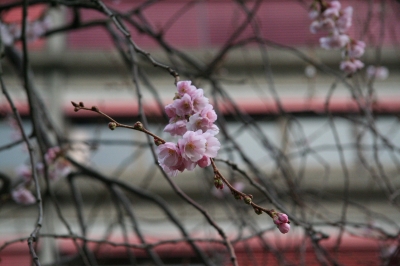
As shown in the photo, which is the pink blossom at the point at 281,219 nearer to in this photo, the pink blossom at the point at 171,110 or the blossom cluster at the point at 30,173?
the pink blossom at the point at 171,110

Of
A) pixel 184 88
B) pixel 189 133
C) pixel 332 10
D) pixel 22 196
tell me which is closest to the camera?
pixel 189 133

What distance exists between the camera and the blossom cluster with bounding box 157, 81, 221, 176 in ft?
2.81

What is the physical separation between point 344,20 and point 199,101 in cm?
90

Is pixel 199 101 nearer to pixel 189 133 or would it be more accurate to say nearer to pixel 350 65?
pixel 189 133

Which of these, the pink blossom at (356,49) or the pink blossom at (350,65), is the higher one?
the pink blossom at (356,49)

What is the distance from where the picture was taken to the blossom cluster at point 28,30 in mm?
2184

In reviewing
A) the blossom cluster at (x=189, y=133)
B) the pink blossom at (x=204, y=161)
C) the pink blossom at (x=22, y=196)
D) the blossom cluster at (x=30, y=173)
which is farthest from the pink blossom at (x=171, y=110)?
the pink blossom at (x=22, y=196)

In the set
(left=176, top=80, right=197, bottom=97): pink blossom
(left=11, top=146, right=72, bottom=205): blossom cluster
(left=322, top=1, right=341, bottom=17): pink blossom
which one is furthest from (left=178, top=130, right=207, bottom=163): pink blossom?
(left=11, top=146, right=72, bottom=205): blossom cluster

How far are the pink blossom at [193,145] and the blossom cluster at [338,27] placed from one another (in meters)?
0.95

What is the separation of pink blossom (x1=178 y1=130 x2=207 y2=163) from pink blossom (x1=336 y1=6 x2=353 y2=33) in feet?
3.16

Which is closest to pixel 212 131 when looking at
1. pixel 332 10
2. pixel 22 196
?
pixel 332 10

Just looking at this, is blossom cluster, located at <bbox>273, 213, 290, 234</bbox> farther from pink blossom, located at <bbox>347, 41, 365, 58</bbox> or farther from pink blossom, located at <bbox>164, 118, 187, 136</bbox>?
pink blossom, located at <bbox>347, 41, 365, 58</bbox>

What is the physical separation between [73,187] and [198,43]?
3.81 m

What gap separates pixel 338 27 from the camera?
1639mm
